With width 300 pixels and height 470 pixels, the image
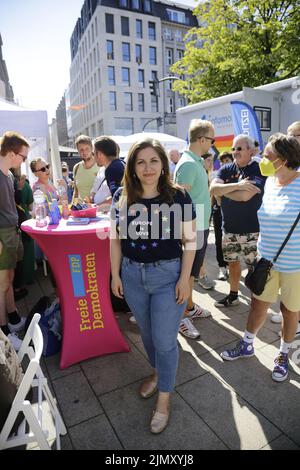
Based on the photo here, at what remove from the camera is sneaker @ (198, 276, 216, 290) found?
3902mm

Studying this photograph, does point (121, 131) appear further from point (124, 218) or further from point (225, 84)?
Result: point (124, 218)

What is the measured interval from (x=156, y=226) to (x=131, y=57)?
4239 centimetres

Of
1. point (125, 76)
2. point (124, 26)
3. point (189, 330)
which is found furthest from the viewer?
point (125, 76)

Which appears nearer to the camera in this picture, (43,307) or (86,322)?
(86,322)

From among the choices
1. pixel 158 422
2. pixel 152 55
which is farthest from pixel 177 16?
pixel 158 422

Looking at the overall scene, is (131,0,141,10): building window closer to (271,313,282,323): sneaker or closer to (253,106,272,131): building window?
(253,106,272,131): building window

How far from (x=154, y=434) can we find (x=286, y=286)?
4.20ft

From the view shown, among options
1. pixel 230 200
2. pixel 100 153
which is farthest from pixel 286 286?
pixel 100 153

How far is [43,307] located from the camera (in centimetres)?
305

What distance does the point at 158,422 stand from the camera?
183cm

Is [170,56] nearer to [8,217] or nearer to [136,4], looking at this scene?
[136,4]

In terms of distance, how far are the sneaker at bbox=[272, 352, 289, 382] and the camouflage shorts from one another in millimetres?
926

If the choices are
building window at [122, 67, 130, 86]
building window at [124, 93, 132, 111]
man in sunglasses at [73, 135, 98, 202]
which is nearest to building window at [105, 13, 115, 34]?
building window at [122, 67, 130, 86]

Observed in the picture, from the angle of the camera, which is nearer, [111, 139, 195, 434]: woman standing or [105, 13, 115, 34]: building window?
[111, 139, 195, 434]: woman standing
